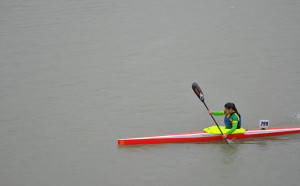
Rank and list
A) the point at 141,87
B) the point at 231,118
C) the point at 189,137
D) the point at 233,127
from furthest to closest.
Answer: the point at 141,87 → the point at 189,137 → the point at 231,118 → the point at 233,127

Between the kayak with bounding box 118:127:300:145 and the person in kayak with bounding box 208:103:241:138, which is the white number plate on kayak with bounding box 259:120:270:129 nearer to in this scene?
the kayak with bounding box 118:127:300:145

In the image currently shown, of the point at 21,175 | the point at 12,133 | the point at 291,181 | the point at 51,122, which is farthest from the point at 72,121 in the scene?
the point at 291,181

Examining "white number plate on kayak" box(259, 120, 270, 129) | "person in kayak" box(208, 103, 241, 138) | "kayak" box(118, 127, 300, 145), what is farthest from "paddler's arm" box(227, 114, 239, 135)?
"white number plate on kayak" box(259, 120, 270, 129)

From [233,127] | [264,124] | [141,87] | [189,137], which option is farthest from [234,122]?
[141,87]

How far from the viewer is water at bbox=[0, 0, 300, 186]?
7.19 metres

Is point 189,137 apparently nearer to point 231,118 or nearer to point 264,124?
point 231,118

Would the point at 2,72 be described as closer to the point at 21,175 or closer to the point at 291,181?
the point at 21,175

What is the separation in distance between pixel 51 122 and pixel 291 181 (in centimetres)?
530

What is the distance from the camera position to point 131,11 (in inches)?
565

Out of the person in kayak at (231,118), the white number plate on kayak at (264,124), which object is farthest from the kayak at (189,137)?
the person in kayak at (231,118)

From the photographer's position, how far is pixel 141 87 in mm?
10047

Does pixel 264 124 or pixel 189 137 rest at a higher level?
pixel 264 124

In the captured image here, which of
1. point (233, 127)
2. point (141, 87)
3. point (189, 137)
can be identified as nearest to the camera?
point (233, 127)

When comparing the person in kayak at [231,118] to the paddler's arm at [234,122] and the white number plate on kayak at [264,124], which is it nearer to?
the paddler's arm at [234,122]
